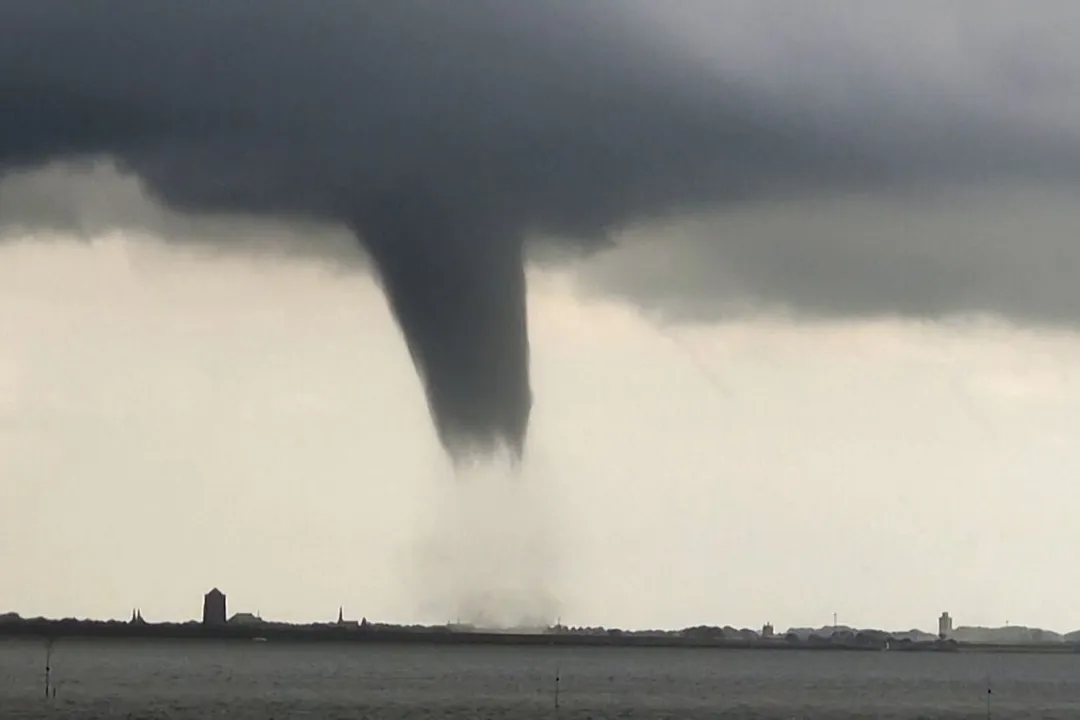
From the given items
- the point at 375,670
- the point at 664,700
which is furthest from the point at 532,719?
the point at 375,670

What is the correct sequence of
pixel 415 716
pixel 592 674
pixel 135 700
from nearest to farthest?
1. pixel 415 716
2. pixel 135 700
3. pixel 592 674

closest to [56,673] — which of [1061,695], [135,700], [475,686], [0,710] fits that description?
[475,686]

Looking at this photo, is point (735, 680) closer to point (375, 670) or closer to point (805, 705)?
point (375, 670)

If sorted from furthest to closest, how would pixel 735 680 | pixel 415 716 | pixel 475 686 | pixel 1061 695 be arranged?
pixel 735 680 → pixel 1061 695 → pixel 475 686 → pixel 415 716

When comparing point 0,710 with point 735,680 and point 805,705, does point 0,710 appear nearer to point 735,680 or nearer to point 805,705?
point 805,705

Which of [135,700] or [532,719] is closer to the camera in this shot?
[532,719]

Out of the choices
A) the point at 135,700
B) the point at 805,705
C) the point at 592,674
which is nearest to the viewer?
the point at 135,700

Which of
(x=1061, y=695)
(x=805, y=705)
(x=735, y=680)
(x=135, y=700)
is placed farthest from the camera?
(x=735, y=680)

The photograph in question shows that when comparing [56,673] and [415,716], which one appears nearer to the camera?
[415,716]
